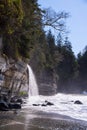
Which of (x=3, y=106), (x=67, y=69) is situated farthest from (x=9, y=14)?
(x=67, y=69)

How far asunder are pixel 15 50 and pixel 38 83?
25.9 meters

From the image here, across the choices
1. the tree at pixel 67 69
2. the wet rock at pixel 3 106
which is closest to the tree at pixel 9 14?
the wet rock at pixel 3 106

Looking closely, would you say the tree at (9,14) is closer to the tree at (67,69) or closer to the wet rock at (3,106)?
the wet rock at (3,106)

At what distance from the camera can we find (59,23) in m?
40.4

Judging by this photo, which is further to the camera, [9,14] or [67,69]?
[67,69]

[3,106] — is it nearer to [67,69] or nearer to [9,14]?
[9,14]

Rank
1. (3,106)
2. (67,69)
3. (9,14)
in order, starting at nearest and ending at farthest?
(3,106) → (9,14) → (67,69)

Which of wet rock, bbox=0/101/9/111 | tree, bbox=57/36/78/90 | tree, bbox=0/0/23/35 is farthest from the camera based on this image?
tree, bbox=57/36/78/90

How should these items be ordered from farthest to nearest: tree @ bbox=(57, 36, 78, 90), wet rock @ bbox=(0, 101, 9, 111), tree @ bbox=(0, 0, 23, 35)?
1. tree @ bbox=(57, 36, 78, 90)
2. wet rock @ bbox=(0, 101, 9, 111)
3. tree @ bbox=(0, 0, 23, 35)

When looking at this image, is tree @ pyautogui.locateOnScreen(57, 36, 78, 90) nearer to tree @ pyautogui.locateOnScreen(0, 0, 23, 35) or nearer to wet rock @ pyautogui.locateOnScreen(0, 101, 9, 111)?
tree @ pyautogui.locateOnScreen(0, 0, 23, 35)

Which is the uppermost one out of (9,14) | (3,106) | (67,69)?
(67,69)

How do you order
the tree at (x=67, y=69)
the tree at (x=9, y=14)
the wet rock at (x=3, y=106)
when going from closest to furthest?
the tree at (x=9, y=14)
the wet rock at (x=3, y=106)
the tree at (x=67, y=69)

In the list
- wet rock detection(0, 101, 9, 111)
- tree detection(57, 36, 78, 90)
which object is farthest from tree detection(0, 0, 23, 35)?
tree detection(57, 36, 78, 90)

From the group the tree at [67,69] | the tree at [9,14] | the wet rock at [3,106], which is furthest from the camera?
the tree at [67,69]
